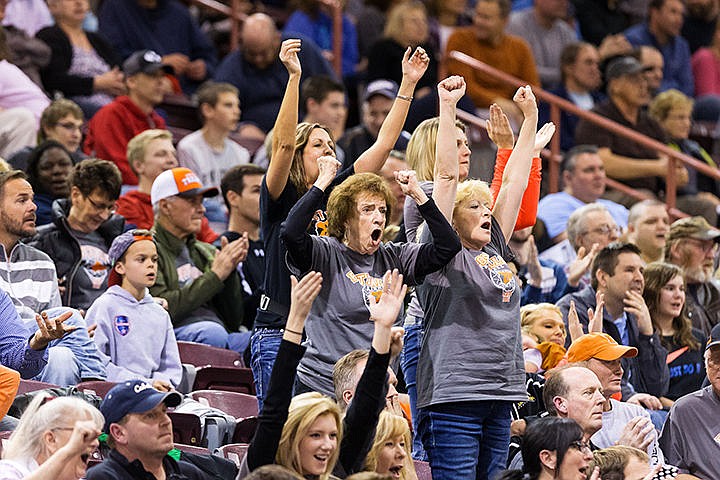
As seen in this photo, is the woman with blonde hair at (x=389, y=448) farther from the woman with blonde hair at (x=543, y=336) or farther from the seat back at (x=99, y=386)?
the woman with blonde hair at (x=543, y=336)

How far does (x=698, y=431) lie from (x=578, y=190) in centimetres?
378

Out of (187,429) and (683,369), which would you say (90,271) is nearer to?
(187,429)

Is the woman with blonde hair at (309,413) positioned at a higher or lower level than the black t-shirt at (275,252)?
lower

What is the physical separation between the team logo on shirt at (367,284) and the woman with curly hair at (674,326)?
2.77 metres

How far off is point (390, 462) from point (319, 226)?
4.19 feet

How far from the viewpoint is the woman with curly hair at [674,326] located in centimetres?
811

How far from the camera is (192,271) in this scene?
8195 millimetres

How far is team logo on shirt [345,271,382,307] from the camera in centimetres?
577

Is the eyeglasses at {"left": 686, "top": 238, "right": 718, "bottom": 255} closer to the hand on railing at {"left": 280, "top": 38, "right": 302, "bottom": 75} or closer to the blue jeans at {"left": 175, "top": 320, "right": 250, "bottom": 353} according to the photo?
the blue jeans at {"left": 175, "top": 320, "right": 250, "bottom": 353}

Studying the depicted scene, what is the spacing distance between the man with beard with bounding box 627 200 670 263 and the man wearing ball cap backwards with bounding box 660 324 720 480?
2.75 metres

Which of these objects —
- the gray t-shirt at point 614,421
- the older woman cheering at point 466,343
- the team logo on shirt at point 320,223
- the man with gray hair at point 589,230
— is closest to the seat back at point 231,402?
the team logo on shirt at point 320,223

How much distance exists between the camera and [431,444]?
19.1 ft

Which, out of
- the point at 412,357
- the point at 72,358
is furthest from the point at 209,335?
the point at 412,357

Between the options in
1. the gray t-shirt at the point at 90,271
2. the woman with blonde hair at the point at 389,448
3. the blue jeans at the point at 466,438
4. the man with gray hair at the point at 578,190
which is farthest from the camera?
the man with gray hair at the point at 578,190
